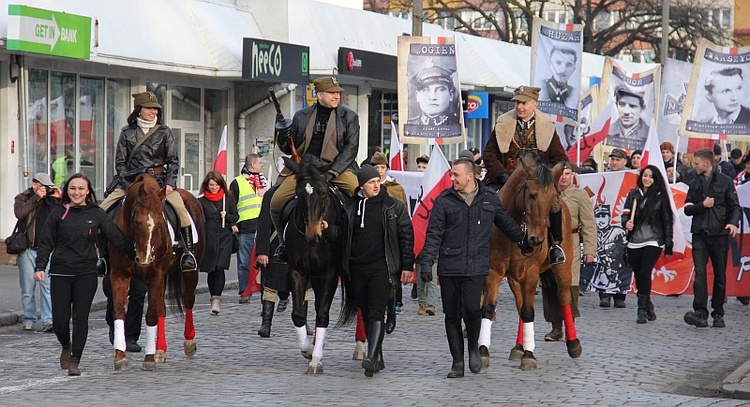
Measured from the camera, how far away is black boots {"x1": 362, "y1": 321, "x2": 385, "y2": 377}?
1047cm

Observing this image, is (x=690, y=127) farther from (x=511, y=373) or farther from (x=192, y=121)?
(x=511, y=373)

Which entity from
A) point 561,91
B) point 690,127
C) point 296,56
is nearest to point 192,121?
point 296,56

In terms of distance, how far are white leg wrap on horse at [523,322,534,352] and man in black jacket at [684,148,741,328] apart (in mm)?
4408

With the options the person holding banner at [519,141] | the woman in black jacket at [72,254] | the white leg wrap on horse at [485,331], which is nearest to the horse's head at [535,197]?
the white leg wrap on horse at [485,331]

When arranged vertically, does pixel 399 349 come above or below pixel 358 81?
below

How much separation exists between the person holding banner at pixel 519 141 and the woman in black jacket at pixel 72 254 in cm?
350

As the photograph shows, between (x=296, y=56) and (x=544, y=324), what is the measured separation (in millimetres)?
12856

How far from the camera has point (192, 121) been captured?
27.1 m

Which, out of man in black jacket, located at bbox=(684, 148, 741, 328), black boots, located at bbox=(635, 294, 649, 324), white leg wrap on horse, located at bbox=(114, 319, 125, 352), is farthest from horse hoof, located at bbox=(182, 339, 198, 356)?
man in black jacket, located at bbox=(684, 148, 741, 328)

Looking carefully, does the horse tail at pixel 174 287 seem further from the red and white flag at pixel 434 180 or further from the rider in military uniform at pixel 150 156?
the red and white flag at pixel 434 180

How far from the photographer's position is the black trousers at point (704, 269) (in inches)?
598

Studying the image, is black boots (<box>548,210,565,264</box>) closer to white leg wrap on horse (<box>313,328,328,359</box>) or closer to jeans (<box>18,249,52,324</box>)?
white leg wrap on horse (<box>313,328,328,359</box>)

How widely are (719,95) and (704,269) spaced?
780cm

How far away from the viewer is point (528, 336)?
11227 millimetres
